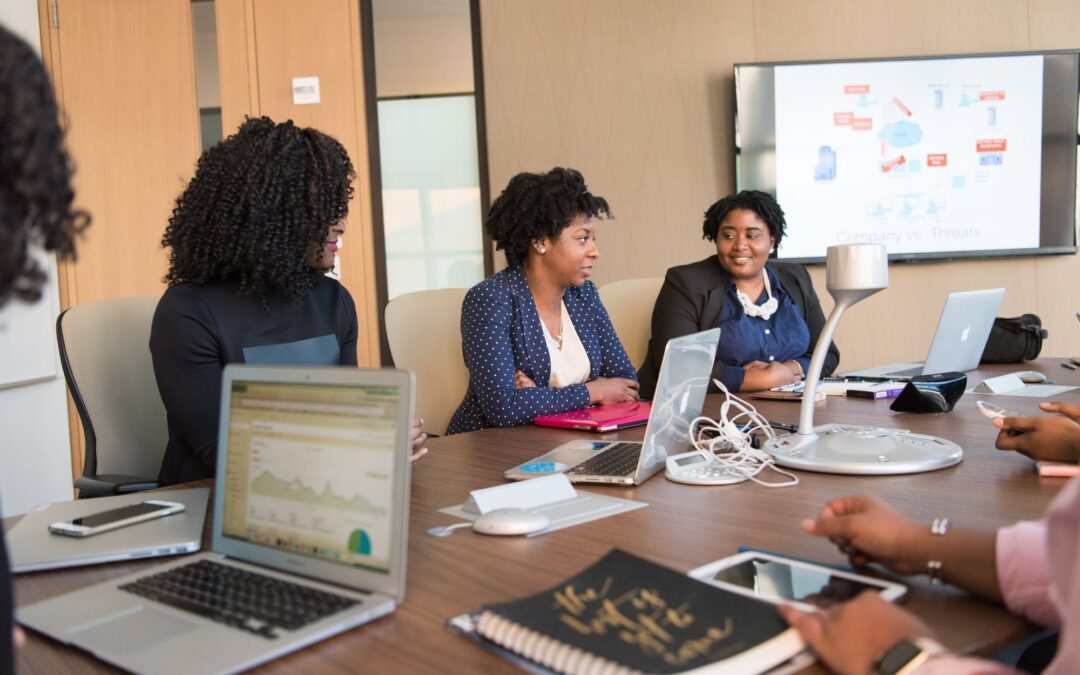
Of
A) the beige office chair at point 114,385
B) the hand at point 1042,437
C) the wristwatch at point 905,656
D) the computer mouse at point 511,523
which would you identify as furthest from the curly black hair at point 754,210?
the wristwatch at point 905,656

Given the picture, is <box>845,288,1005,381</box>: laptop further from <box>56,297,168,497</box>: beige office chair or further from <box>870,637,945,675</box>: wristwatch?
<box>56,297,168,497</box>: beige office chair

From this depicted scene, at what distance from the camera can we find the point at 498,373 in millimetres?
2318

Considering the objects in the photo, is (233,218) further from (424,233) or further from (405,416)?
(424,233)

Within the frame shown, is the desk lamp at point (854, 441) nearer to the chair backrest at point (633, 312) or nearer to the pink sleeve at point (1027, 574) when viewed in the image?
the pink sleeve at point (1027, 574)

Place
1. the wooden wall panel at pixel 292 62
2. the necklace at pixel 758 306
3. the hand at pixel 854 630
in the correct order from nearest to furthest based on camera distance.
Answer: the hand at pixel 854 630
the necklace at pixel 758 306
the wooden wall panel at pixel 292 62

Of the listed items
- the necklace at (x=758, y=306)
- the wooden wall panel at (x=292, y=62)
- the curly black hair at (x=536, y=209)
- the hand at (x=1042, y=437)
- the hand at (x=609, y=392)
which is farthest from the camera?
the wooden wall panel at (x=292, y=62)

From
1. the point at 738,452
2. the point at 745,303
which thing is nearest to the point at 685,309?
the point at 745,303

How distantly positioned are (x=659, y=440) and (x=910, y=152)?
341 centimetres

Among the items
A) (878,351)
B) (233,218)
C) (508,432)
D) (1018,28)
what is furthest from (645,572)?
(1018,28)

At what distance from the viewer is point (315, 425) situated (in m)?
1.08

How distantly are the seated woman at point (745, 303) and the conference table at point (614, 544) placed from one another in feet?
3.84

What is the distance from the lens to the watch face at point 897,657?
782 millimetres

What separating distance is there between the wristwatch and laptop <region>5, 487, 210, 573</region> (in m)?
0.88

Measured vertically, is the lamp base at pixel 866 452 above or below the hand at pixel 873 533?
below
